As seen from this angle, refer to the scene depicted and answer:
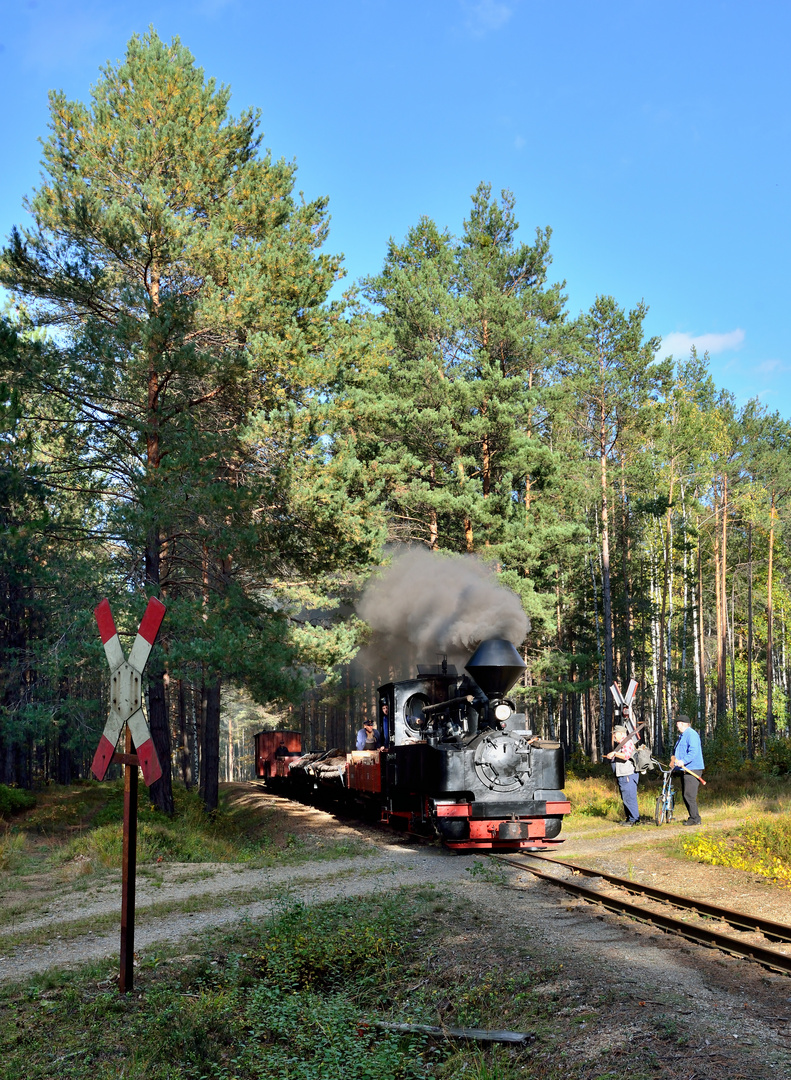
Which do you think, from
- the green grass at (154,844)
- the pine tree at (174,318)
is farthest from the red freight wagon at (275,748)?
the pine tree at (174,318)

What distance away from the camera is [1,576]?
25234 millimetres

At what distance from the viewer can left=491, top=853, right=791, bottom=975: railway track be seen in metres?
6.72

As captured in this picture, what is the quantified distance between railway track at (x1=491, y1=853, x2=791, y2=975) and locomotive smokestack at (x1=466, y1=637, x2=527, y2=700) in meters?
2.61

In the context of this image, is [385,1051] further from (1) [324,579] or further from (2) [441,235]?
(2) [441,235]

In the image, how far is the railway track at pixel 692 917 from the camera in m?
6.72

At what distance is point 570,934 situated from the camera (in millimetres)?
7559

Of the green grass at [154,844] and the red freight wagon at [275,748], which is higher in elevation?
the green grass at [154,844]

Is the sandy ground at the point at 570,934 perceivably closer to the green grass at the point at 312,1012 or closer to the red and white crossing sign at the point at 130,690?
the green grass at the point at 312,1012

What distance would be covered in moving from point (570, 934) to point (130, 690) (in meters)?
4.41

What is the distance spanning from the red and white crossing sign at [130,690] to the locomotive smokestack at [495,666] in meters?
6.76

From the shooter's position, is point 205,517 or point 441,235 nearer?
point 205,517

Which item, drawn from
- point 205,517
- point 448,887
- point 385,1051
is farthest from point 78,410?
point 385,1051

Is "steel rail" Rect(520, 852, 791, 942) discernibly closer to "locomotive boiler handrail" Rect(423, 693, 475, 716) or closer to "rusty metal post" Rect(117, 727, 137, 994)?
"locomotive boiler handrail" Rect(423, 693, 475, 716)

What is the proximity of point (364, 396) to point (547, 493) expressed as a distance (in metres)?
9.58
